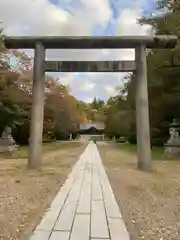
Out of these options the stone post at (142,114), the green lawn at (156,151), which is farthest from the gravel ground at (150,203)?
the green lawn at (156,151)

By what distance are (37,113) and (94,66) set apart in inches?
104

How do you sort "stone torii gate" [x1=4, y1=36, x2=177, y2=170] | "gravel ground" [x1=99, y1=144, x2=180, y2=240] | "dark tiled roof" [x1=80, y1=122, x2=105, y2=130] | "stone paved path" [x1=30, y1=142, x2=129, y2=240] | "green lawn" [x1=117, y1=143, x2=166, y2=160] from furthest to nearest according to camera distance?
"dark tiled roof" [x1=80, y1=122, x2=105, y2=130]
"green lawn" [x1=117, y1=143, x2=166, y2=160]
"stone torii gate" [x1=4, y1=36, x2=177, y2=170]
"gravel ground" [x1=99, y1=144, x2=180, y2=240]
"stone paved path" [x1=30, y1=142, x2=129, y2=240]

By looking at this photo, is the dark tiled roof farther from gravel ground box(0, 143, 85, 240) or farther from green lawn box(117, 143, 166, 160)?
gravel ground box(0, 143, 85, 240)

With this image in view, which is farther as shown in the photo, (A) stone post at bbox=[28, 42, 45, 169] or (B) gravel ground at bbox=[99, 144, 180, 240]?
(A) stone post at bbox=[28, 42, 45, 169]

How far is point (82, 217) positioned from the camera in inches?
198

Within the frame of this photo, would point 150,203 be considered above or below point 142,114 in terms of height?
below

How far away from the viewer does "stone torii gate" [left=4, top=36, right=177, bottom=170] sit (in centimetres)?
1181

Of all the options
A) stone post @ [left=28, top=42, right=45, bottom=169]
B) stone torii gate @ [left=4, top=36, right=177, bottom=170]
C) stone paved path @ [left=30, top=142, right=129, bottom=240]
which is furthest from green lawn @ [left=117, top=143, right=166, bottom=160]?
stone paved path @ [left=30, top=142, right=129, bottom=240]

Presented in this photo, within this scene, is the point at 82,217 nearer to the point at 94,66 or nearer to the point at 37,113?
the point at 37,113

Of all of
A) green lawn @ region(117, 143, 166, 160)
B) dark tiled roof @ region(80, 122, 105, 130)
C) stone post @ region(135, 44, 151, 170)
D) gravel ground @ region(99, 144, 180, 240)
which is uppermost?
dark tiled roof @ region(80, 122, 105, 130)

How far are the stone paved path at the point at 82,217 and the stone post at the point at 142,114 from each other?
14.3 ft

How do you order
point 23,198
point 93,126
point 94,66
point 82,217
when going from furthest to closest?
point 93,126
point 94,66
point 23,198
point 82,217

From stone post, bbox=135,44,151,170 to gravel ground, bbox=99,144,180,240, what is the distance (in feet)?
4.58

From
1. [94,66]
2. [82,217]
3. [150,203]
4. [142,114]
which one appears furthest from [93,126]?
[82,217]
